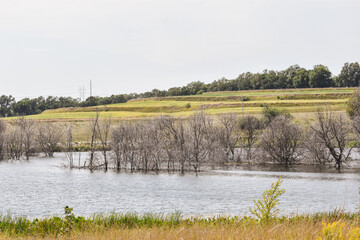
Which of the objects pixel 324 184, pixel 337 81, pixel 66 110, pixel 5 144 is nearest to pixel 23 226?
pixel 324 184

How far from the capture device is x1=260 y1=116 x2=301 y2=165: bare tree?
62.3 meters

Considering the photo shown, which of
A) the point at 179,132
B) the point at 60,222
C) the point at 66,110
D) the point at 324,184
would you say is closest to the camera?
the point at 60,222

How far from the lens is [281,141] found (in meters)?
62.7

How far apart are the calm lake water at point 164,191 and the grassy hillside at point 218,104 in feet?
230

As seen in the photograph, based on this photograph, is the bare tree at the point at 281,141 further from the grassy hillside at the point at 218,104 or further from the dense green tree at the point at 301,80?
the dense green tree at the point at 301,80

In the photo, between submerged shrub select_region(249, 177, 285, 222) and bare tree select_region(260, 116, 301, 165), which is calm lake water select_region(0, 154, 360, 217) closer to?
bare tree select_region(260, 116, 301, 165)

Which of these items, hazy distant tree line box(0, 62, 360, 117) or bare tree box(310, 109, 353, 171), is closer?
bare tree box(310, 109, 353, 171)

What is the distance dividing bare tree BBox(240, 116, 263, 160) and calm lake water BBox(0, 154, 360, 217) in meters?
18.0

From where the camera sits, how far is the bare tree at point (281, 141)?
62.3 metres

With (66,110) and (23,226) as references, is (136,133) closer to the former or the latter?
(23,226)

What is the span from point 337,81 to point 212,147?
401 ft

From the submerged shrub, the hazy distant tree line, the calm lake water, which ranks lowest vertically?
the calm lake water

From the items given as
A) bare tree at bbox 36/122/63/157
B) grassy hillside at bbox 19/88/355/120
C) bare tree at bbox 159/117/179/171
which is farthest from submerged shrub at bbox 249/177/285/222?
grassy hillside at bbox 19/88/355/120

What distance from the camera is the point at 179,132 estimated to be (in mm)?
63906
